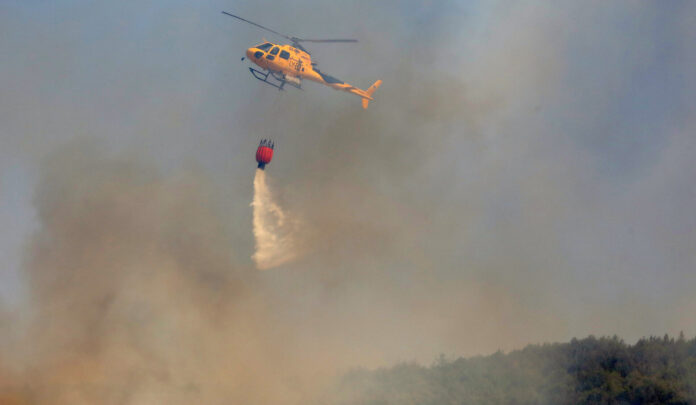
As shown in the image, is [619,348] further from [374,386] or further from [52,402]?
[52,402]

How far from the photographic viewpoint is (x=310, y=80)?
7925cm

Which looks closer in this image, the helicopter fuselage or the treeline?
the treeline

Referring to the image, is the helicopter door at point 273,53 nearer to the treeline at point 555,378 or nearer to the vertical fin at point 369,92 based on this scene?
the vertical fin at point 369,92

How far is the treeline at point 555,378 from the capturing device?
6538cm

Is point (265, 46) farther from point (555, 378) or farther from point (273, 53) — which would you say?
point (555, 378)

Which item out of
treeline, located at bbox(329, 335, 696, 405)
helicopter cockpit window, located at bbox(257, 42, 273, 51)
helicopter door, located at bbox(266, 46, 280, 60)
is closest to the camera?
treeline, located at bbox(329, 335, 696, 405)

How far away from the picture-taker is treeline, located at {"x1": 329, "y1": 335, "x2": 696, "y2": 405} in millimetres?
65375

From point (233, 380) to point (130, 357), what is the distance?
22.8 feet

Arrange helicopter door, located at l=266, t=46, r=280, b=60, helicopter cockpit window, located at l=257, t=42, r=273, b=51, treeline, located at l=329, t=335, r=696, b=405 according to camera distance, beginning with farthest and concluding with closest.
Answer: helicopter cockpit window, located at l=257, t=42, r=273, b=51 < helicopter door, located at l=266, t=46, r=280, b=60 < treeline, located at l=329, t=335, r=696, b=405

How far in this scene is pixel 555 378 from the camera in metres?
69.9

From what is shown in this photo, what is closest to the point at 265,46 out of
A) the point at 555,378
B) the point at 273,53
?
the point at 273,53

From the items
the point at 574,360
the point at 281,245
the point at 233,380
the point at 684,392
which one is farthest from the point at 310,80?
the point at 684,392

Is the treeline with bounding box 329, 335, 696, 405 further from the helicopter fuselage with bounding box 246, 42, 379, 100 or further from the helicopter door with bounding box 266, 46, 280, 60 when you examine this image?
the helicopter door with bounding box 266, 46, 280, 60

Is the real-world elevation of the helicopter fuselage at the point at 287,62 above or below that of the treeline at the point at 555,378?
above
